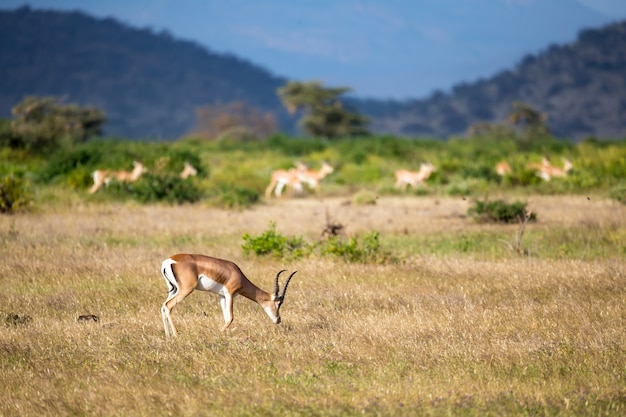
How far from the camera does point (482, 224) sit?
1584cm

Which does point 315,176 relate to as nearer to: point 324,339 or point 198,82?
point 324,339

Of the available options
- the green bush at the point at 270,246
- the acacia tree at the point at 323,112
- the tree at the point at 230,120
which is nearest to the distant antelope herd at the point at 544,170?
the green bush at the point at 270,246

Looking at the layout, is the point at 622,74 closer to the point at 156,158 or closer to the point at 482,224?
the point at 156,158

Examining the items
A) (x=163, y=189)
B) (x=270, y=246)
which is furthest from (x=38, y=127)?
(x=270, y=246)

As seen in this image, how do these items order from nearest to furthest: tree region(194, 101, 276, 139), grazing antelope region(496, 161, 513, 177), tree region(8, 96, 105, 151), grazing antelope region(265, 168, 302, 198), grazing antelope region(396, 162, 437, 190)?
grazing antelope region(265, 168, 302, 198)
grazing antelope region(396, 162, 437, 190)
grazing antelope region(496, 161, 513, 177)
tree region(8, 96, 105, 151)
tree region(194, 101, 276, 139)

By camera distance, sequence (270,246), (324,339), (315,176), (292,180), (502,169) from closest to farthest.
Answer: (324,339)
(270,246)
(292,180)
(315,176)
(502,169)

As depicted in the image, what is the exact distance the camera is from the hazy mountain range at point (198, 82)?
87062 millimetres

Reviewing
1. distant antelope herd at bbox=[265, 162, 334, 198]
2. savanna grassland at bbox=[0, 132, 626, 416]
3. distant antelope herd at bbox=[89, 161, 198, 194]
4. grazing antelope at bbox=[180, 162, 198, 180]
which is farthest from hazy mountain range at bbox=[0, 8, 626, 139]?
savanna grassland at bbox=[0, 132, 626, 416]

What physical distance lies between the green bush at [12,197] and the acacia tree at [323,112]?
45.5 metres

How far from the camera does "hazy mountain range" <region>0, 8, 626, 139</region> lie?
8706 centimetres

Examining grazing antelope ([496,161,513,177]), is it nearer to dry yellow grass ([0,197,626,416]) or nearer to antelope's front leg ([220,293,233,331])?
dry yellow grass ([0,197,626,416])

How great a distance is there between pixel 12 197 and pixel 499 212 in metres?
9.14

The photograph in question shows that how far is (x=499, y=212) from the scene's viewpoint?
15.8 metres

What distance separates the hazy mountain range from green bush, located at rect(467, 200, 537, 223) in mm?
67502
